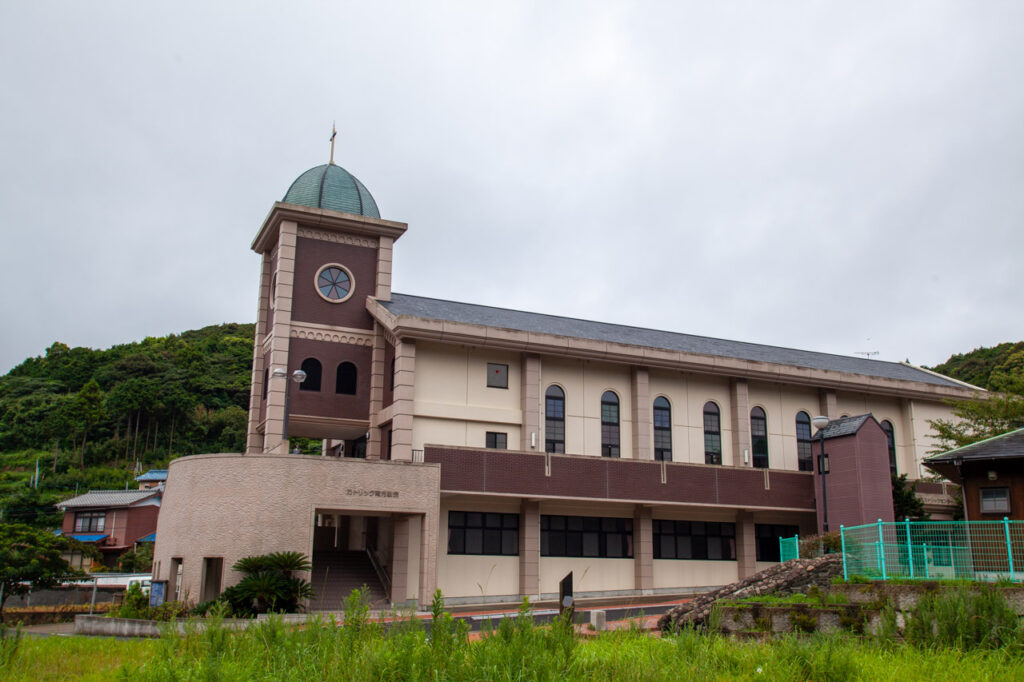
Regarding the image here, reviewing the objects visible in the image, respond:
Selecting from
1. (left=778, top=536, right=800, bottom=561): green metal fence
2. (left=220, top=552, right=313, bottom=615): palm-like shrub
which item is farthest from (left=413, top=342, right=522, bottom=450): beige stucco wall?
(left=778, top=536, right=800, bottom=561): green metal fence

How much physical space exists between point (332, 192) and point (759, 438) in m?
20.5

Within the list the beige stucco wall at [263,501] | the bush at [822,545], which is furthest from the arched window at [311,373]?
the bush at [822,545]

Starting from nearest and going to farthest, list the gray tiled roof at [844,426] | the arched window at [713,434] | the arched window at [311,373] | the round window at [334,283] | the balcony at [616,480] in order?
the balcony at [616,480] → the arched window at [311,373] → the gray tiled roof at [844,426] → the round window at [334,283] → the arched window at [713,434]

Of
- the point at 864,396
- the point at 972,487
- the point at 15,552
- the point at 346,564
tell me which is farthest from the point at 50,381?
the point at 972,487

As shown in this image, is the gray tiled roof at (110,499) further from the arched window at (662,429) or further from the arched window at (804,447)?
the arched window at (804,447)

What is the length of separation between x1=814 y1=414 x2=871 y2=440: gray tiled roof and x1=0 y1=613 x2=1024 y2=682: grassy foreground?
69.4 ft

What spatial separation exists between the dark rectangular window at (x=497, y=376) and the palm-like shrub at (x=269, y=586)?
954 cm

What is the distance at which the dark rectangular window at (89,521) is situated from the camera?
200 ft

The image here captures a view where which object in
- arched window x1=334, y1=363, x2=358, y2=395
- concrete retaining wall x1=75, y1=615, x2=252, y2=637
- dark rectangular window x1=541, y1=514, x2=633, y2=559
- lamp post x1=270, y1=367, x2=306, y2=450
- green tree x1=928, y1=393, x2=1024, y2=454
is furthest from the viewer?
green tree x1=928, y1=393, x2=1024, y2=454

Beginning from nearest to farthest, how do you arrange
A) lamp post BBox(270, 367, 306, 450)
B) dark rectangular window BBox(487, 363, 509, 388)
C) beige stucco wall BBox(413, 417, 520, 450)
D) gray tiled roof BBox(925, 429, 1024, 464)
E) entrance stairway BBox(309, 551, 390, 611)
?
gray tiled roof BBox(925, 429, 1024, 464)
entrance stairway BBox(309, 551, 390, 611)
lamp post BBox(270, 367, 306, 450)
beige stucco wall BBox(413, 417, 520, 450)
dark rectangular window BBox(487, 363, 509, 388)

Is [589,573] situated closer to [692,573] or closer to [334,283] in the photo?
[692,573]

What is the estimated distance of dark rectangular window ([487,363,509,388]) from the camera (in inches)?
1248

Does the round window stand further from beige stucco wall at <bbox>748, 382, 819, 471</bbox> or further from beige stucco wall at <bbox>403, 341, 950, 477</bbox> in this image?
beige stucco wall at <bbox>748, 382, 819, 471</bbox>

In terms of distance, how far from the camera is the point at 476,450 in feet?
97.1
